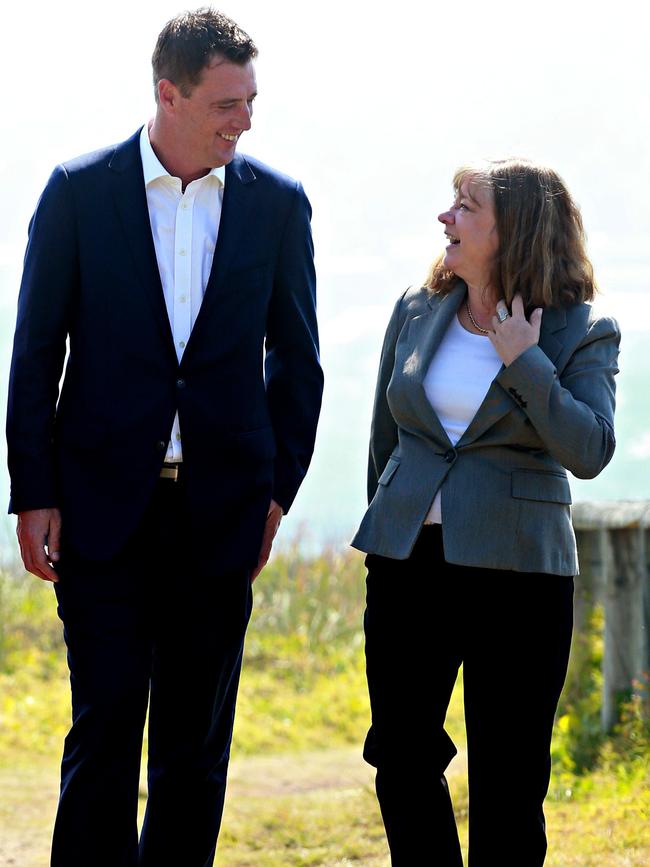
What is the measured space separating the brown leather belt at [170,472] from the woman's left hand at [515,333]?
779mm

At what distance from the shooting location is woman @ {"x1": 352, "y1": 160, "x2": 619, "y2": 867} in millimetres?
3145

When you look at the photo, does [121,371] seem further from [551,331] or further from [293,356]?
[551,331]

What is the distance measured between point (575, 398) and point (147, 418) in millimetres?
958

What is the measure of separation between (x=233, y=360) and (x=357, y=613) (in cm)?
466

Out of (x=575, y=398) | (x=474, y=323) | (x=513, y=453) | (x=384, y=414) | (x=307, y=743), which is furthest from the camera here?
(x=307, y=743)

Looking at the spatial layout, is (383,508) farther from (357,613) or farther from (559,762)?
(357,613)

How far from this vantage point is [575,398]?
10.1ft

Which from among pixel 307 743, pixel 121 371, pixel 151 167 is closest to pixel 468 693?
pixel 121 371

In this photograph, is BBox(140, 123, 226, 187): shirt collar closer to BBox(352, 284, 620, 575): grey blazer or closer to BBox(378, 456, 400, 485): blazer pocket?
BBox(352, 284, 620, 575): grey blazer

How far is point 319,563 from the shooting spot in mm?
7973

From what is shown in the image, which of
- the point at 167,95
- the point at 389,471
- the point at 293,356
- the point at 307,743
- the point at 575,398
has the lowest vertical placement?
the point at 307,743

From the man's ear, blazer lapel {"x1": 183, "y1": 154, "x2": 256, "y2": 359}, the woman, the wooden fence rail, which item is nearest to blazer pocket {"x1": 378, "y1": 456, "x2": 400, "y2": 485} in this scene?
the woman

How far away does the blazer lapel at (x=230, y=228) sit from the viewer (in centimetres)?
319

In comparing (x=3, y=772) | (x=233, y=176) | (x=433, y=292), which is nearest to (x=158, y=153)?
(x=233, y=176)
